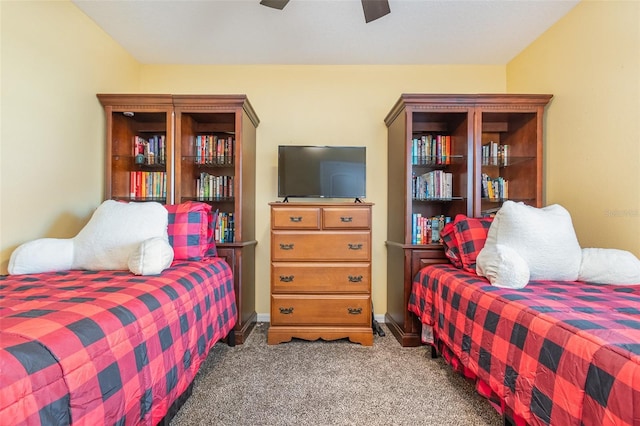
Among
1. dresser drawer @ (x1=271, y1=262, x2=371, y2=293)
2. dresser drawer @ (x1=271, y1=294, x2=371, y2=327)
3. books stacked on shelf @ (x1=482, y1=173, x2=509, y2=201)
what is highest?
books stacked on shelf @ (x1=482, y1=173, x2=509, y2=201)

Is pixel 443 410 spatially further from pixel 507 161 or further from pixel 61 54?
pixel 61 54

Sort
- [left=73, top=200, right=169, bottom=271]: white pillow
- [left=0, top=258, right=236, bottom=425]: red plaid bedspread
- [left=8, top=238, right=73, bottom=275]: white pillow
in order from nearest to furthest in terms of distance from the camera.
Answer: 1. [left=0, top=258, right=236, bottom=425]: red plaid bedspread
2. [left=8, top=238, right=73, bottom=275]: white pillow
3. [left=73, top=200, right=169, bottom=271]: white pillow

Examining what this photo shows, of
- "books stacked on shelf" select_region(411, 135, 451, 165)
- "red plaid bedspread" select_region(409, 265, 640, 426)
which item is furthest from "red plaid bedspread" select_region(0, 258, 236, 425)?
"books stacked on shelf" select_region(411, 135, 451, 165)

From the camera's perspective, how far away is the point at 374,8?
1.70m

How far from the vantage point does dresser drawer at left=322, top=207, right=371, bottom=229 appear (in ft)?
7.23

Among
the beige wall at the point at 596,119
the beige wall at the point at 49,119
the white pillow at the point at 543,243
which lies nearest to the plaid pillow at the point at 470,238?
the white pillow at the point at 543,243

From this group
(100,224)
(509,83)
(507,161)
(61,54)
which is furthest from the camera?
(509,83)

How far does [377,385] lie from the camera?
1.65 meters

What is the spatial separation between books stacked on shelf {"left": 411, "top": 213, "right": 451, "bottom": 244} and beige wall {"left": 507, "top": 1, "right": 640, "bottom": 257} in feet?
2.64

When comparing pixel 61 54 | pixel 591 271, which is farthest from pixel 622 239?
pixel 61 54

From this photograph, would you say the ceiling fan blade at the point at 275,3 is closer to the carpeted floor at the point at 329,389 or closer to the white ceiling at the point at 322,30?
the white ceiling at the point at 322,30

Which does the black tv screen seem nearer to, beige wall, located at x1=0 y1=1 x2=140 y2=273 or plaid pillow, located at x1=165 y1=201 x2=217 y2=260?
plaid pillow, located at x1=165 y1=201 x2=217 y2=260

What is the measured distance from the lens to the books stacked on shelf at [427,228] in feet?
7.65

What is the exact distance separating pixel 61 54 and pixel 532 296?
2.92 metres
